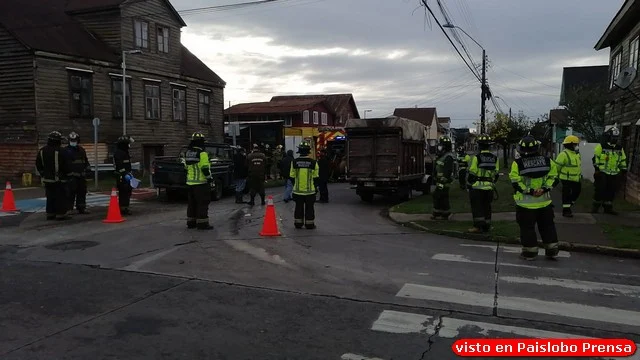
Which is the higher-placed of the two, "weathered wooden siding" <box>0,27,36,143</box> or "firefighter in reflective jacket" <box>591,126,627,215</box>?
"weathered wooden siding" <box>0,27,36,143</box>

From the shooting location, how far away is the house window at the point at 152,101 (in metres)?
25.1

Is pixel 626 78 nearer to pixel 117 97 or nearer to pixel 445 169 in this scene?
pixel 445 169

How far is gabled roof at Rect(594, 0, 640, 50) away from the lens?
47.1 ft

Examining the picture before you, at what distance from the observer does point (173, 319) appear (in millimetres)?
4977

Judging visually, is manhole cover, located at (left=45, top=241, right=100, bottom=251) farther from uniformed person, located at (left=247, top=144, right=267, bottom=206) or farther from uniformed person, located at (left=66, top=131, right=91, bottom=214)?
uniformed person, located at (left=247, top=144, right=267, bottom=206)

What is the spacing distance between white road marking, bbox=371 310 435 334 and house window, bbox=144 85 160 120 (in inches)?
879

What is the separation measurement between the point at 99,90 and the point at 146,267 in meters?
17.6

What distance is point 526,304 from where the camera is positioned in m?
5.50

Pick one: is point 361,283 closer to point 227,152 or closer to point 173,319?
point 173,319

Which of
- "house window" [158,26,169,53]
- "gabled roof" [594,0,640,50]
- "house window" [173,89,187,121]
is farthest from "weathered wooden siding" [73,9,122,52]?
"gabled roof" [594,0,640,50]

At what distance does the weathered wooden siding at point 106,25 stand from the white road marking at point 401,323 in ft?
71.3

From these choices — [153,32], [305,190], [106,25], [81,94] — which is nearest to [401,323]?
[305,190]

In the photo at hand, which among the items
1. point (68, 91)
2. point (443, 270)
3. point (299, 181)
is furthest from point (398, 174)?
point (68, 91)

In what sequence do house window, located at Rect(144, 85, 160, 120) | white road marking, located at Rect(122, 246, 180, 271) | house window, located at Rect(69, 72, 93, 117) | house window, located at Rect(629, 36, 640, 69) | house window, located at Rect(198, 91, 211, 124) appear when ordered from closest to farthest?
white road marking, located at Rect(122, 246, 180, 271) < house window, located at Rect(629, 36, 640, 69) < house window, located at Rect(69, 72, 93, 117) < house window, located at Rect(144, 85, 160, 120) < house window, located at Rect(198, 91, 211, 124)
